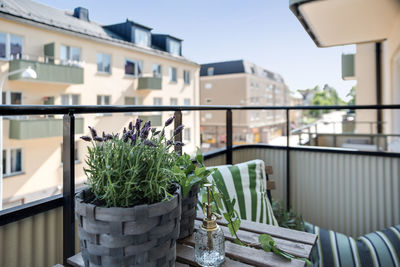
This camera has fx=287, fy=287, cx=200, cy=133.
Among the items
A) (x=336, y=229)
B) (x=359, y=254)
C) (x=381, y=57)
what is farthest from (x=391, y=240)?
(x=381, y=57)

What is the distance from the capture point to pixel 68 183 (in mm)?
921

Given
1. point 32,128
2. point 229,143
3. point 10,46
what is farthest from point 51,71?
point 229,143

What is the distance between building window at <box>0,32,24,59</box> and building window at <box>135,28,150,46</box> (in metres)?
5.68

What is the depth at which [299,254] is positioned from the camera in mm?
658

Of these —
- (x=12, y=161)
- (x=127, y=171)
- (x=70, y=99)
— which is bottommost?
(x=12, y=161)

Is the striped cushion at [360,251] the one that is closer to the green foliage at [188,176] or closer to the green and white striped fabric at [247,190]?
the green and white striped fabric at [247,190]

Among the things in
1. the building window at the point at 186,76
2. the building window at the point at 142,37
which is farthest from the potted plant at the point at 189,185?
the building window at the point at 186,76

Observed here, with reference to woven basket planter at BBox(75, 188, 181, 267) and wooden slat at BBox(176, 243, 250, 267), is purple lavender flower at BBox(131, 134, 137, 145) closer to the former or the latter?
woven basket planter at BBox(75, 188, 181, 267)

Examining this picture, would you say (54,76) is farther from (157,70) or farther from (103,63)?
(157,70)

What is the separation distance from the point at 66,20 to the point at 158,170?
13542mm

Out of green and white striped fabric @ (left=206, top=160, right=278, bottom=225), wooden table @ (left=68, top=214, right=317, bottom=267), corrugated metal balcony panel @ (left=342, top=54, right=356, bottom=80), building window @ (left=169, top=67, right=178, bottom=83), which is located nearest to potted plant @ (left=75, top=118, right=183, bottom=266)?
wooden table @ (left=68, top=214, right=317, bottom=267)

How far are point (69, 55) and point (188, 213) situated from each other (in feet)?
40.3

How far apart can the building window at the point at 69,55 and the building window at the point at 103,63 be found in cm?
99

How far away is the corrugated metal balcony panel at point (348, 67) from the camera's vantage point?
7.82 m
